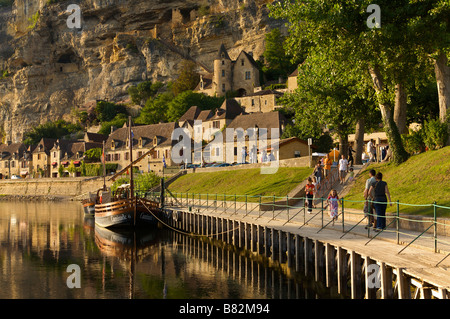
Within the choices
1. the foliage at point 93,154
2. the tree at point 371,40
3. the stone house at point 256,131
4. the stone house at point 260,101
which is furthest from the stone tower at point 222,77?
the tree at point 371,40

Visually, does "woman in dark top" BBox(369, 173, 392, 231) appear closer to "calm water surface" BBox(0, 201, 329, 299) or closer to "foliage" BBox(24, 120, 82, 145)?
"calm water surface" BBox(0, 201, 329, 299)

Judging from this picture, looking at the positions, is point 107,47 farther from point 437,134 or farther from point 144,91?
point 437,134

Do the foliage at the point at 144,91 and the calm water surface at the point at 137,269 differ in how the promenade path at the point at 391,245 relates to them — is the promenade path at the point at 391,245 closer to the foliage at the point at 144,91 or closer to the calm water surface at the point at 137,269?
the calm water surface at the point at 137,269

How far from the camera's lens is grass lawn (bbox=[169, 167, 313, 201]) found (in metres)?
43.4

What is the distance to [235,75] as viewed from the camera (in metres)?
119

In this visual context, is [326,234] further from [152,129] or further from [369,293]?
[152,129]

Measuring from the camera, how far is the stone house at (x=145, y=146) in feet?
305

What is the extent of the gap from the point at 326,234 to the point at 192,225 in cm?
1875

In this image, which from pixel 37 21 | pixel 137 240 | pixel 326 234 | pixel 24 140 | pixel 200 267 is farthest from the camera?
pixel 37 21

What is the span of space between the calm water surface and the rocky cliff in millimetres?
98521

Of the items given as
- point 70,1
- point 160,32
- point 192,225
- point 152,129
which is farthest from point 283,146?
point 70,1

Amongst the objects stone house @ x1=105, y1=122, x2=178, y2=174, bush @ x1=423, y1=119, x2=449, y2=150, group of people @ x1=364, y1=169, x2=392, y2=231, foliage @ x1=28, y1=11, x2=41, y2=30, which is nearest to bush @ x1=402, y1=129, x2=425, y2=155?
bush @ x1=423, y1=119, x2=449, y2=150

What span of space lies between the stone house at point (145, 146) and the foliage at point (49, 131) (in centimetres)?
3504

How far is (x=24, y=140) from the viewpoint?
13425cm
